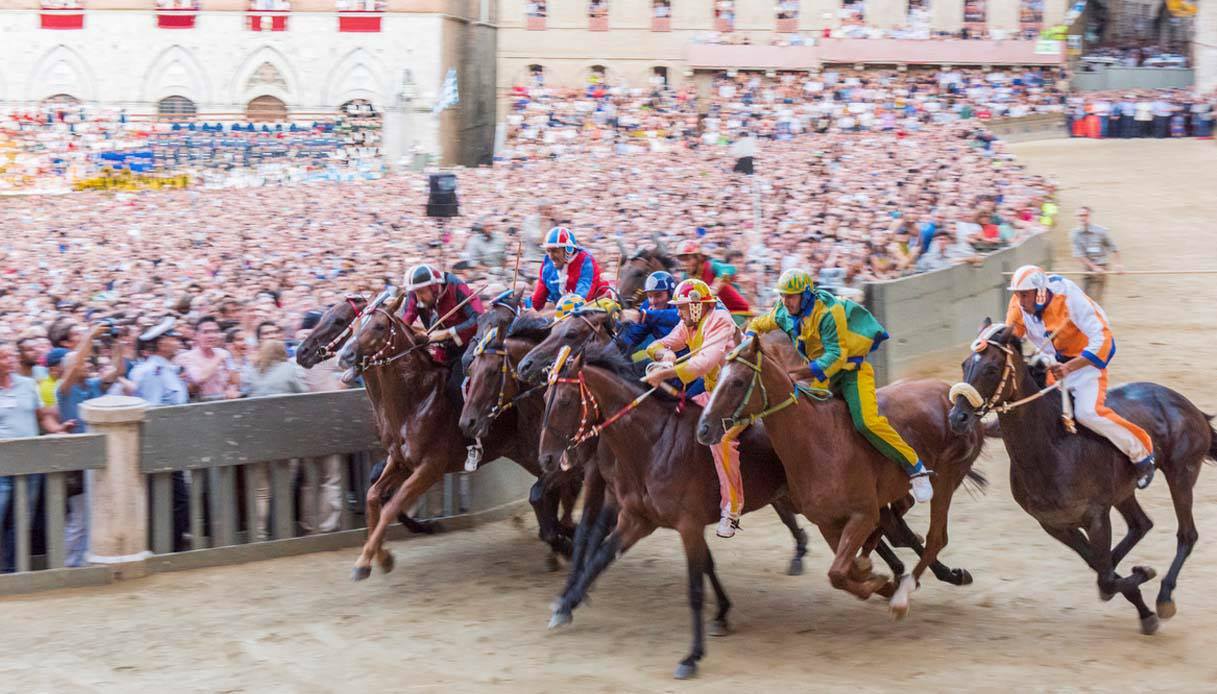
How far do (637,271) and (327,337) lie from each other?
104 inches

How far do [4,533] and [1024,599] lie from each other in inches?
290

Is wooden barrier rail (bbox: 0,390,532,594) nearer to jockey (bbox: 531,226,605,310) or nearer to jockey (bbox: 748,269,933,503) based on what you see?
jockey (bbox: 531,226,605,310)

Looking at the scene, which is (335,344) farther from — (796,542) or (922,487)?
(922,487)

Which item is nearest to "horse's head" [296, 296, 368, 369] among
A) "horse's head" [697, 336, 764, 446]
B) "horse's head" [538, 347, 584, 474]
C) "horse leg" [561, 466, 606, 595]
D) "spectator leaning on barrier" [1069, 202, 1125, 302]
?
"horse leg" [561, 466, 606, 595]

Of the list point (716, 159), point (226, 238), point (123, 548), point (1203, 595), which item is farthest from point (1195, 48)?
point (123, 548)

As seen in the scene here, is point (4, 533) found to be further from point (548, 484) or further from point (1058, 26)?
point (1058, 26)

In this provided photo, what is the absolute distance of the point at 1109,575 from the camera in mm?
8531

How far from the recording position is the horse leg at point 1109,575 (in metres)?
8.36

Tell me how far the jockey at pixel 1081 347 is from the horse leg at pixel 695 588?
97.3 inches

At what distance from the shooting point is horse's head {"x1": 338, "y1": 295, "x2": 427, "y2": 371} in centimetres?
980

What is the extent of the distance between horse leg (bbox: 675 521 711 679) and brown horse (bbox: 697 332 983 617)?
0.68m

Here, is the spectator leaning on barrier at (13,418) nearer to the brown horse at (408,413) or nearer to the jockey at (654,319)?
the brown horse at (408,413)

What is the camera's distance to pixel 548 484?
999 centimetres

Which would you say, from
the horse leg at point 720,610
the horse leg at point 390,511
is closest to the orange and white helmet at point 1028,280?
the horse leg at point 720,610
